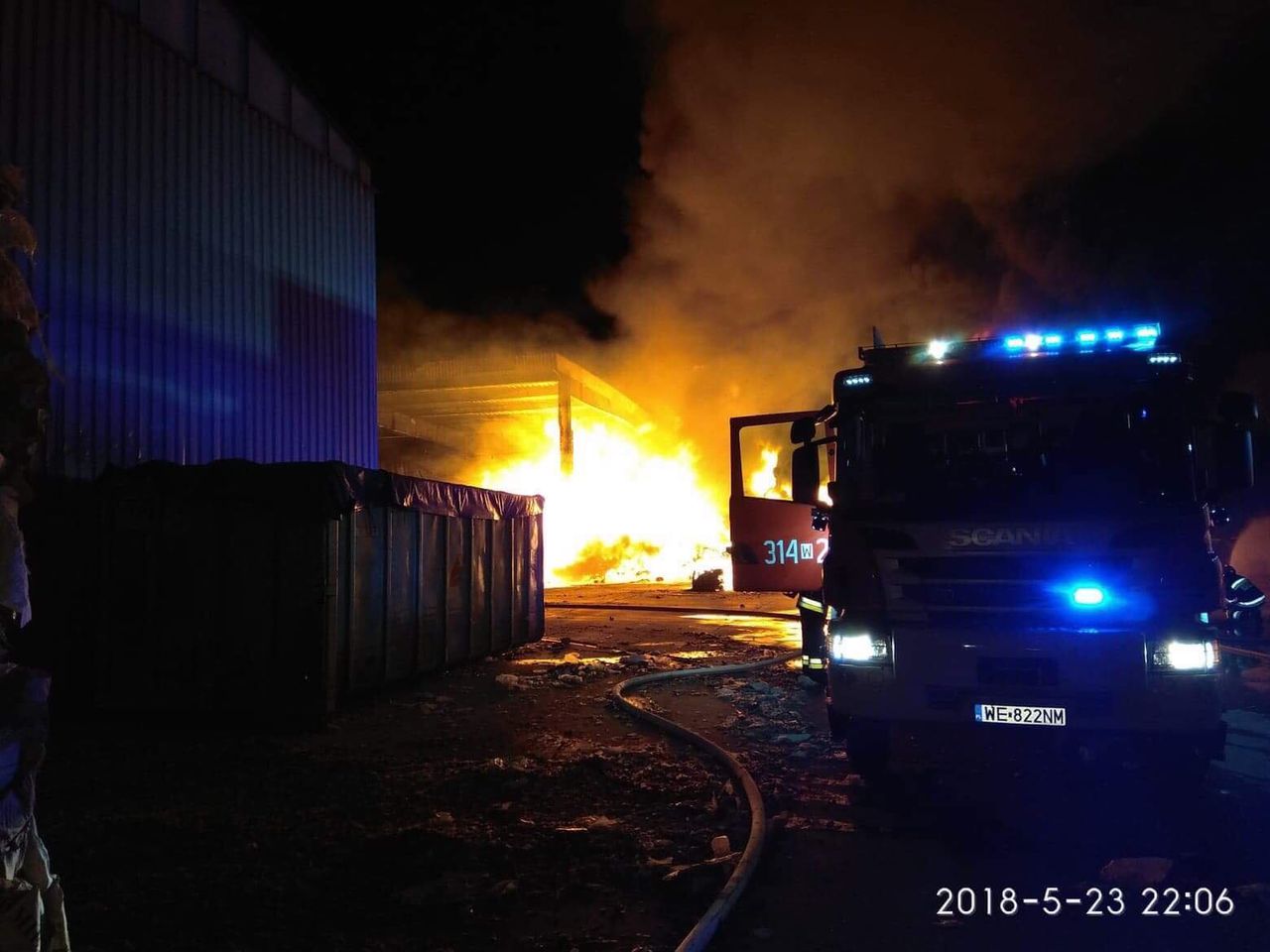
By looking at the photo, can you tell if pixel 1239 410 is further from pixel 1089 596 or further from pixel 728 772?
pixel 728 772

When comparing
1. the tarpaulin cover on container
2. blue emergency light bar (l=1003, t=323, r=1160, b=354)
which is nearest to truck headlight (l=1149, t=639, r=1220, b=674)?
blue emergency light bar (l=1003, t=323, r=1160, b=354)

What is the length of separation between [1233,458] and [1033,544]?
136cm

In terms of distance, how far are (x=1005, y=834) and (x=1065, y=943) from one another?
1.17 metres

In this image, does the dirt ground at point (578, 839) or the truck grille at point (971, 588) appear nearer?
the dirt ground at point (578, 839)

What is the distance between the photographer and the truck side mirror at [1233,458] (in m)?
4.64

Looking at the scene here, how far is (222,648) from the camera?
7184 millimetres

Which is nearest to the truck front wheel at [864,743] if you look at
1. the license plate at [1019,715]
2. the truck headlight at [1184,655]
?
the license plate at [1019,715]

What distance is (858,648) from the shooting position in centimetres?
471

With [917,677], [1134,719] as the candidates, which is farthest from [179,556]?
[1134,719]

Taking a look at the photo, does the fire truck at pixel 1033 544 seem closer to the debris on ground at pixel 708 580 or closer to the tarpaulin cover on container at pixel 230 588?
the tarpaulin cover on container at pixel 230 588

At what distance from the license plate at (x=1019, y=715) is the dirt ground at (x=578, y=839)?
0.48m

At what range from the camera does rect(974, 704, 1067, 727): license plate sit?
4.32 meters

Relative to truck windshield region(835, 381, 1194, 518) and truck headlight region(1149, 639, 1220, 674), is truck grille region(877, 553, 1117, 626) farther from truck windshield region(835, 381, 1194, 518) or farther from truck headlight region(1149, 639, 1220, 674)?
truck headlight region(1149, 639, 1220, 674)

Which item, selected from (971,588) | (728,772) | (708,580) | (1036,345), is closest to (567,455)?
(708,580)
